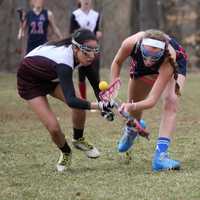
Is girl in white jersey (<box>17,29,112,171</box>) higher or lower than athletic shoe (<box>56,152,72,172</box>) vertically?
higher

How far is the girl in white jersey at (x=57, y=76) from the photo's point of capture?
6863mm

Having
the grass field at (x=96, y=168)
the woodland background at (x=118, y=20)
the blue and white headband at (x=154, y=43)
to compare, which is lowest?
the woodland background at (x=118, y=20)

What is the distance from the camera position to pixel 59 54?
7109 mm

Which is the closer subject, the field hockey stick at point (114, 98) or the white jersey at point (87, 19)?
the field hockey stick at point (114, 98)

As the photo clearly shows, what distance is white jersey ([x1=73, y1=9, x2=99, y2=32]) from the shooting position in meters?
13.2

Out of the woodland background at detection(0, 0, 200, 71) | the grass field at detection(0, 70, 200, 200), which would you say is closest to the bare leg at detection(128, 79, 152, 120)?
the grass field at detection(0, 70, 200, 200)

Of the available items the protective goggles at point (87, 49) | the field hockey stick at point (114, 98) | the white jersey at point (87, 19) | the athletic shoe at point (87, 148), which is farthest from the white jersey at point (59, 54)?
the white jersey at point (87, 19)

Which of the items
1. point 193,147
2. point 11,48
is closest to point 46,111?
point 193,147

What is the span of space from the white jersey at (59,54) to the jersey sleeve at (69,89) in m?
0.09

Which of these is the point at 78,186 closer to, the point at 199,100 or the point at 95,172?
the point at 95,172

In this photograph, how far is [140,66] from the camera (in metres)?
7.38

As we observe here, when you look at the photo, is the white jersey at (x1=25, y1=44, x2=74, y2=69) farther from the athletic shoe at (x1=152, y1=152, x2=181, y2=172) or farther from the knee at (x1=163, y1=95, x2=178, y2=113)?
the athletic shoe at (x1=152, y1=152, x2=181, y2=172)

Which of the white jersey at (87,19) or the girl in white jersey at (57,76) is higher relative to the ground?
the girl in white jersey at (57,76)

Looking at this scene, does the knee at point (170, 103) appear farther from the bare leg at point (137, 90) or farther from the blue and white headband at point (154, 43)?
the blue and white headband at point (154, 43)
